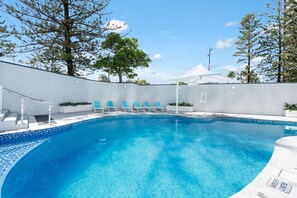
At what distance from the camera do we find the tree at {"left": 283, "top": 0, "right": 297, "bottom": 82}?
44.8ft

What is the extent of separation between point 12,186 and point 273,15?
2191 cm

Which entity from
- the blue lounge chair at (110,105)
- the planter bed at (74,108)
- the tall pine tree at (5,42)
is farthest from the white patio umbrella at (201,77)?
the tall pine tree at (5,42)

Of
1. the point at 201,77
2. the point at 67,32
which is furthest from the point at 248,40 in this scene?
the point at 67,32

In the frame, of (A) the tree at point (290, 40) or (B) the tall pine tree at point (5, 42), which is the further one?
(A) the tree at point (290, 40)

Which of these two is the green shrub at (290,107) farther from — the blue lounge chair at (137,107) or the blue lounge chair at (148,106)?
the blue lounge chair at (137,107)

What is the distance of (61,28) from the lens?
37.6ft

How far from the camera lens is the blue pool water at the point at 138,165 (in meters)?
2.82

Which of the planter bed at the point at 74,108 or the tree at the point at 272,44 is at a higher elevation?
the tree at the point at 272,44

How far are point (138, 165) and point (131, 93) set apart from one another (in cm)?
960

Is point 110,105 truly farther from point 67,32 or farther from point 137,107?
point 67,32

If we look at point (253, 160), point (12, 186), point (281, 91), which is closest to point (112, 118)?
point (12, 186)

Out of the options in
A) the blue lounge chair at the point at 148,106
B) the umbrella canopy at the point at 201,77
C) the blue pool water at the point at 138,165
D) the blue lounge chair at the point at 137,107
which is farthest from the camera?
the blue lounge chair at the point at 148,106

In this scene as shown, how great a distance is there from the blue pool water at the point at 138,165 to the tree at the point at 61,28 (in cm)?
862

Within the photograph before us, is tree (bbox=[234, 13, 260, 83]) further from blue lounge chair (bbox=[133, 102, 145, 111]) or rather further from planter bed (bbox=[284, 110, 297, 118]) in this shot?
blue lounge chair (bbox=[133, 102, 145, 111])
